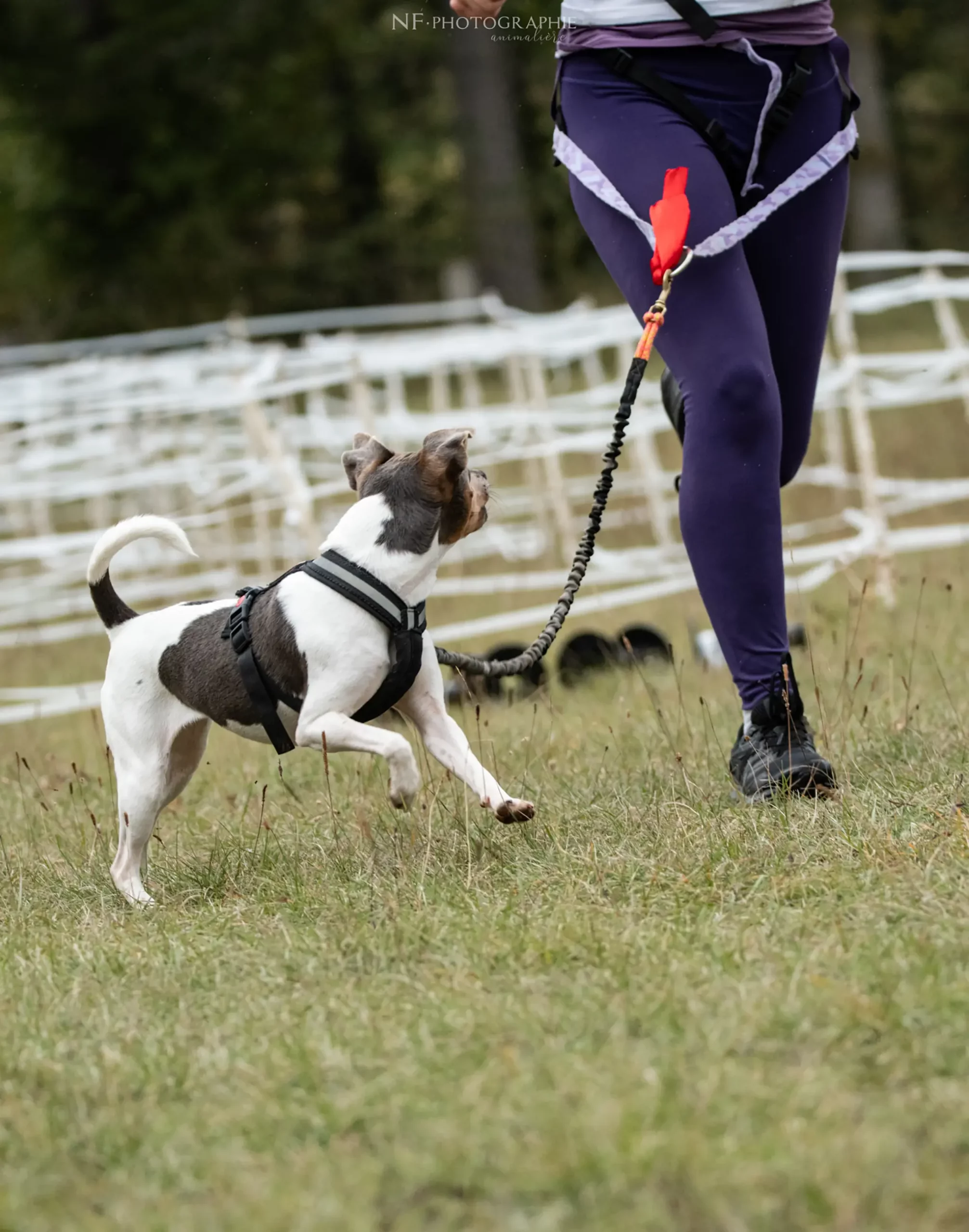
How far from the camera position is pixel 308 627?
10.8 feet

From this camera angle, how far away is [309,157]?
89.6 feet

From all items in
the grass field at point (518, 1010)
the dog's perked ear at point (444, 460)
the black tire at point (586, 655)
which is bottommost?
the black tire at point (586, 655)

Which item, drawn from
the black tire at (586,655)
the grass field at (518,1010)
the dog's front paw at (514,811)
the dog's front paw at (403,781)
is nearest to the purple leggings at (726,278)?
the grass field at (518,1010)

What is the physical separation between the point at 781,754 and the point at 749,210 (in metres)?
1.17

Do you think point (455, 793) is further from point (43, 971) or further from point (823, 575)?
point (823, 575)

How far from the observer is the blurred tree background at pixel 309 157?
2173 centimetres

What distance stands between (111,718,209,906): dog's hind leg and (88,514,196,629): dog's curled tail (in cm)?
29

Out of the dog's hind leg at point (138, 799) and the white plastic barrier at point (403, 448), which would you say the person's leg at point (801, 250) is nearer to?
the dog's hind leg at point (138, 799)

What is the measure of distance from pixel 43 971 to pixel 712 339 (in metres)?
1.79

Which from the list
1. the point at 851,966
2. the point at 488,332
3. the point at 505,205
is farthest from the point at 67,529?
the point at 851,966

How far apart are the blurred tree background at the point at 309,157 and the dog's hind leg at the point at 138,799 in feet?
57.9

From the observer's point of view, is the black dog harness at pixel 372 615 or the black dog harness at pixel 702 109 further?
the black dog harness at pixel 702 109

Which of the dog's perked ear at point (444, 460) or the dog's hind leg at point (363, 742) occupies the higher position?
the dog's perked ear at point (444, 460)

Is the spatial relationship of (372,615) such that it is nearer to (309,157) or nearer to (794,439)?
(794,439)
